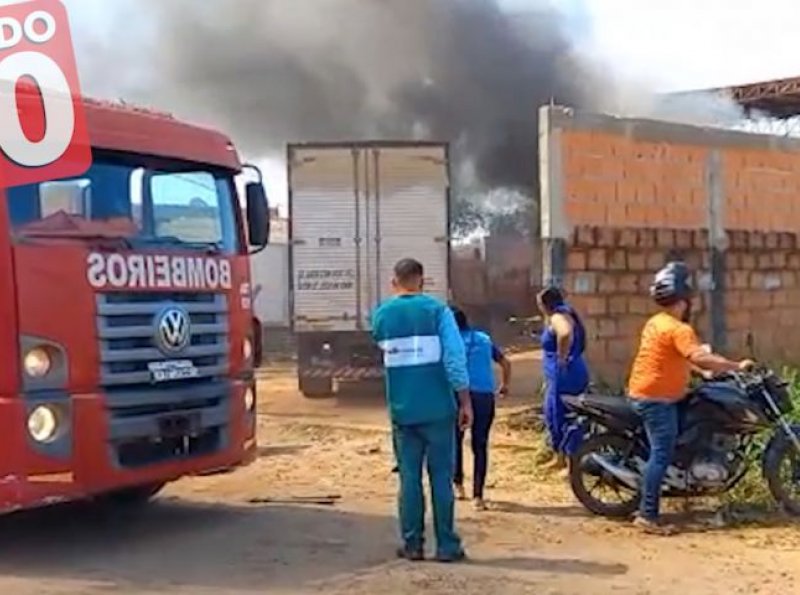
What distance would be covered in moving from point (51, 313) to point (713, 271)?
24.6ft

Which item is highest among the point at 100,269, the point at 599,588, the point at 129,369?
the point at 100,269

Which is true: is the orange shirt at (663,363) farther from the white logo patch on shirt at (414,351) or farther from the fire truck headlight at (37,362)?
the fire truck headlight at (37,362)

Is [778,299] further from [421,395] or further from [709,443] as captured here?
[421,395]

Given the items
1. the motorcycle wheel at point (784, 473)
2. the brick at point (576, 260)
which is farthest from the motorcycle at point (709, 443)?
the brick at point (576, 260)

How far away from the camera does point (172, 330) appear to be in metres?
7.21

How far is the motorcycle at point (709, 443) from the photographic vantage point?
295 inches

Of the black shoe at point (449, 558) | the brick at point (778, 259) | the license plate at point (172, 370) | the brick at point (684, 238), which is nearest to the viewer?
the black shoe at point (449, 558)

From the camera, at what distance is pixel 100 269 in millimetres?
6879

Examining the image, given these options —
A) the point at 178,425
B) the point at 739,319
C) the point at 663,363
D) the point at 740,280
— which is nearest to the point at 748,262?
the point at 740,280

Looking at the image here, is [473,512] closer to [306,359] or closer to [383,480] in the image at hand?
[383,480]

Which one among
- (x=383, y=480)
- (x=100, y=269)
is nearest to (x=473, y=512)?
(x=383, y=480)

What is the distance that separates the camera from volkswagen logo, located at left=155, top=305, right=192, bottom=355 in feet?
23.4

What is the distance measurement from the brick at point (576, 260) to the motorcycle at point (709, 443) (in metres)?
3.21

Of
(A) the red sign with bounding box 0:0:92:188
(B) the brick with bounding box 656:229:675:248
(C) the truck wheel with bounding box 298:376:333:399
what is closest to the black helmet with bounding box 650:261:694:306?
(A) the red sign with bounding box 0:0:92:188
